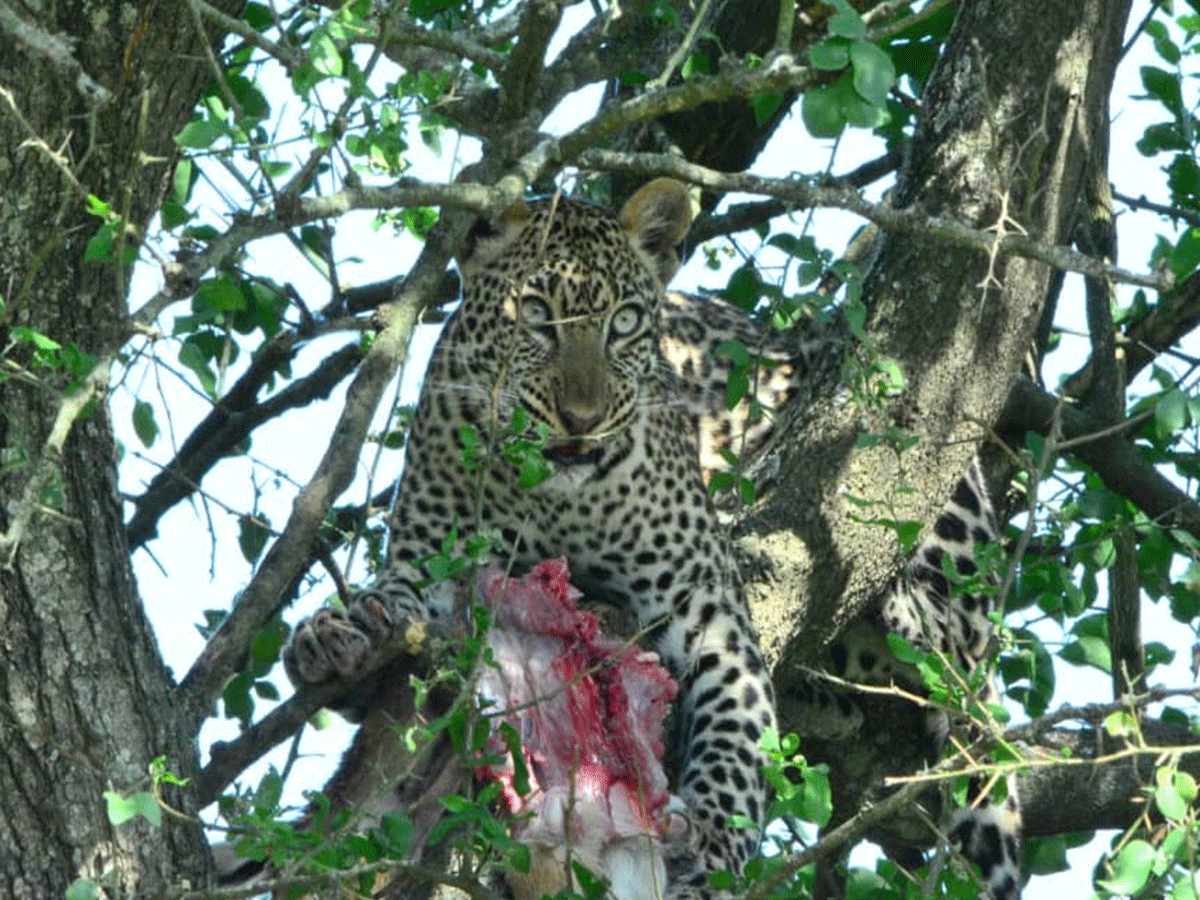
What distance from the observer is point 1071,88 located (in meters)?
7.42

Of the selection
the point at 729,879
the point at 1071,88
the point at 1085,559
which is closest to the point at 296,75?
the point at 729,879

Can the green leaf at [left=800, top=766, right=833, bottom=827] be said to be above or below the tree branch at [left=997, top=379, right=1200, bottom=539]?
below

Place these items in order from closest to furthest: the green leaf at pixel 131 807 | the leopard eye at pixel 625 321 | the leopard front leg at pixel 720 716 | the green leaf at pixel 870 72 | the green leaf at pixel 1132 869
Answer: the green leaf at pixel 131 807, the green leaf at pixel 1132 869, the green leaf at pixel 870 72, the leopard front leg at pixel 720 716, the leopard eye at pixel 625 321

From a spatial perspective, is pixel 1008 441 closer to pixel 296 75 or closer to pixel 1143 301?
pixel 1143 301

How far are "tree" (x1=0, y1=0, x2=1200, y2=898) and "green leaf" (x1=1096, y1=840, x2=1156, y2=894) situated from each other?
0.03 ft

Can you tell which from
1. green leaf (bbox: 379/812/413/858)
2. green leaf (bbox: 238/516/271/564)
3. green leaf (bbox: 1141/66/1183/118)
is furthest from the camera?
green leaf (bbox: 1141/66/1183/118)

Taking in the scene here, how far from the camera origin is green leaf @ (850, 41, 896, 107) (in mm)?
5004

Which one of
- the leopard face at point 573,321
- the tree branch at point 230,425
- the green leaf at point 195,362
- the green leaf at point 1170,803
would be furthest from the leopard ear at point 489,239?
the green leaf at point 1170,803

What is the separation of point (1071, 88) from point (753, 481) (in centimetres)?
164

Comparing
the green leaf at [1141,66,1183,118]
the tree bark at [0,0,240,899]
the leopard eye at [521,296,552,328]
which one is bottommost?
the tree bark at [0,0,240,899]

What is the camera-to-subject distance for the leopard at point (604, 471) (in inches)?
277

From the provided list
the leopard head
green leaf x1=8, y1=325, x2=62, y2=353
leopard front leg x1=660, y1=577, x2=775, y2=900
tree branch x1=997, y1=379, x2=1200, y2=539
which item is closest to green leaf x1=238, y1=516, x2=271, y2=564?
the leopard head

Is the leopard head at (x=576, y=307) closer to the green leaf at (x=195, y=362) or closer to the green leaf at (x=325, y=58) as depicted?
the green leaf at (x=195, y=362)

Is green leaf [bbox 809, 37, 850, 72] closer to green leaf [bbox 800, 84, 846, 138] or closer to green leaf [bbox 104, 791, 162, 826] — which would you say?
green leaf [bbox 800, 84, 846, 138]
